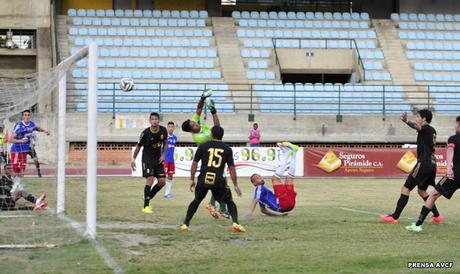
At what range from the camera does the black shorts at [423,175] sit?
1323cm

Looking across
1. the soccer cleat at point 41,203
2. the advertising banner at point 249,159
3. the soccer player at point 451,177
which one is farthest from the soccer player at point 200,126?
the advertising banner at point 249,159

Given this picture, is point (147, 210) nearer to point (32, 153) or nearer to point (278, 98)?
point (32, 153)

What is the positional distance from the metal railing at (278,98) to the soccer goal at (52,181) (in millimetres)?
17907

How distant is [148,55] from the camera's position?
38.9m

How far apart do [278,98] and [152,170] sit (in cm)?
2133

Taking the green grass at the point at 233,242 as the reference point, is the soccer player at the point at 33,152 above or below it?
Answer: above

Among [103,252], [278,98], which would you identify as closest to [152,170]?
[103,252]

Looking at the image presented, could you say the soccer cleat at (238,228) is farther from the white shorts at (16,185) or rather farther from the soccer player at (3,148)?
the soccer player at (3,148)

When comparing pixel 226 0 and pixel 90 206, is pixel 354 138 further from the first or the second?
pixel 90 206

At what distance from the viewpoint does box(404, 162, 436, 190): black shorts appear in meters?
13.2

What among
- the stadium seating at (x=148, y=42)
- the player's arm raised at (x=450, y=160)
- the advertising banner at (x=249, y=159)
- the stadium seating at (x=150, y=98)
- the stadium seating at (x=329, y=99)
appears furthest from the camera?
the stadium seating at (x=148, y=42)

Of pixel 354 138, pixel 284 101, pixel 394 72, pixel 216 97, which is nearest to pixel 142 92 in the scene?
pixel 216 97

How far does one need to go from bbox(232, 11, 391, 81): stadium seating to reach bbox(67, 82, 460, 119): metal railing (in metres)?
1.75

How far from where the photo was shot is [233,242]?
11.0 metres
